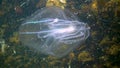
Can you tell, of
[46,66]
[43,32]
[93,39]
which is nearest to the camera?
[43,32]

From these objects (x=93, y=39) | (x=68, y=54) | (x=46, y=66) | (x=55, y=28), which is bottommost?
(x=46, y=66)

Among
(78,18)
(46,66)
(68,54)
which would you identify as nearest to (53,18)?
(78,18)

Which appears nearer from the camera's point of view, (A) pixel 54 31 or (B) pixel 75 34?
(A) pixel 54 31

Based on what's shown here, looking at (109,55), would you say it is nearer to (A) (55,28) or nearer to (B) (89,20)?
(B) (89,20)

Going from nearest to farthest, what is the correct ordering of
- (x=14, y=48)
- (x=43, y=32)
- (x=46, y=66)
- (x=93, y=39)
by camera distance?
(x=43, y=32)
(x=93, y=39)
(x=46, y=66)
(x=14, y=48)
